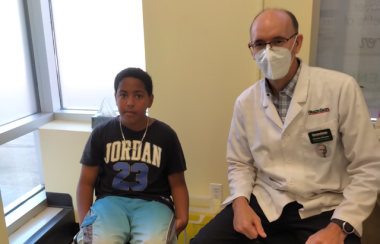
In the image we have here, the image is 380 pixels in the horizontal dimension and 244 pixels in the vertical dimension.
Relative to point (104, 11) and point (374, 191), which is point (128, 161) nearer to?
point (374, 191)

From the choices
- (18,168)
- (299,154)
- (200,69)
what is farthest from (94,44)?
(299,154)

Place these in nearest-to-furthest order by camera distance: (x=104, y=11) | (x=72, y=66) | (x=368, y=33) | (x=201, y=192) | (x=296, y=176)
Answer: (x=296, y=176) → (x=368, y=33) → (x=201, y=192) → (x=104, y=11) → (x=72, y=66)

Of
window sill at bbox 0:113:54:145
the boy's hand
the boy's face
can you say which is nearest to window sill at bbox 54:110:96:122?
window sill at bbox 0:113:54:145

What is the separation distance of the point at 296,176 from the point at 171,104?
0.87 meters

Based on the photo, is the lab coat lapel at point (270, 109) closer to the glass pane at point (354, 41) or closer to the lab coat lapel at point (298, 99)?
the lab coat lapel at point (298, 99)

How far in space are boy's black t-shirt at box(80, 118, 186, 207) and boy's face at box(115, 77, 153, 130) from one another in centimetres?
9

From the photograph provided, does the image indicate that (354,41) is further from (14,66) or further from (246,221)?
(14,66)

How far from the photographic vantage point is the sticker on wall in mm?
1251

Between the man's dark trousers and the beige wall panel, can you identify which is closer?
the man's dark trousers

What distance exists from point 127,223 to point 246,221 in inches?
19.0

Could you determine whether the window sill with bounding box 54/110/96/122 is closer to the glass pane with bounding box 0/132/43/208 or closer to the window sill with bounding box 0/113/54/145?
the window sill with bounding box 0/113/54/145

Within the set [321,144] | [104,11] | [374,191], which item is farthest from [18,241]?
[374,191]

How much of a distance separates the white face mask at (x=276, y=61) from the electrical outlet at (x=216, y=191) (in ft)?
2.82

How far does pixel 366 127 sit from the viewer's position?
118 cm
